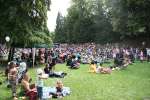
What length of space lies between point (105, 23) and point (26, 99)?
65392 mm

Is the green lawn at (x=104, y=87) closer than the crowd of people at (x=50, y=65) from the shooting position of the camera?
No

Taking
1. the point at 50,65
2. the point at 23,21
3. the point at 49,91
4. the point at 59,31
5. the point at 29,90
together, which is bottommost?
the point at 49,91

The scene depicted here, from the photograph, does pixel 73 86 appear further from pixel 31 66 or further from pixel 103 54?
pixel 103 54

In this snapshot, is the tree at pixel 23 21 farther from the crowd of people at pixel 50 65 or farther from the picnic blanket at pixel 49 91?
the picnic blanket at pixel 49 91

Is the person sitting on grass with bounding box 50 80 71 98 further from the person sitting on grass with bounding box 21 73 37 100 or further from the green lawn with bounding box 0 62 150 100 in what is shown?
the person sitting on grass with bounding box 21 73 37 100

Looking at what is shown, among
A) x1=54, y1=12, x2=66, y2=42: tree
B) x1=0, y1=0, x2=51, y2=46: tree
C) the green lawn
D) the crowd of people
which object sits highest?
x1=54, y1=12, x2=66, y2=42: tree

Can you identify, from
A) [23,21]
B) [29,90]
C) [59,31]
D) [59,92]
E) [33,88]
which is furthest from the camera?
[59,31]

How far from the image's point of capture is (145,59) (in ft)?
139

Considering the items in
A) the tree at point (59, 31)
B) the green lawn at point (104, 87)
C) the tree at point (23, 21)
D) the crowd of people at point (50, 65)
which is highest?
the tree at point (59, 31)

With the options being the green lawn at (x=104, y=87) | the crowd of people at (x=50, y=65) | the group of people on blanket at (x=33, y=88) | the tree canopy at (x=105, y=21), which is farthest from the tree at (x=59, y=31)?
the group of people on blanket at (x=33, y=88)

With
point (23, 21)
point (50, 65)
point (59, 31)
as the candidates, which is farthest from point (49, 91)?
point (59, 31)

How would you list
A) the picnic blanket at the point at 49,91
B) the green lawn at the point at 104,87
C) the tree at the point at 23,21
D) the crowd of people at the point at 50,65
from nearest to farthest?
the picnic blanket at the point at 49,91, the crowd of people at the point at 50,65, the green lawn at the point at 104,87, the tree at the point at 23,21

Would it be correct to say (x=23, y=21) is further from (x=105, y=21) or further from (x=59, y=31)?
(x=59, y=31)

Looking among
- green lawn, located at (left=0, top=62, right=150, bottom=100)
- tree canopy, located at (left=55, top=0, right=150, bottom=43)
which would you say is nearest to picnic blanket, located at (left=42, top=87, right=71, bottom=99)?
green lawn, located at (left=0, top=62, right=150, bottom=100)
